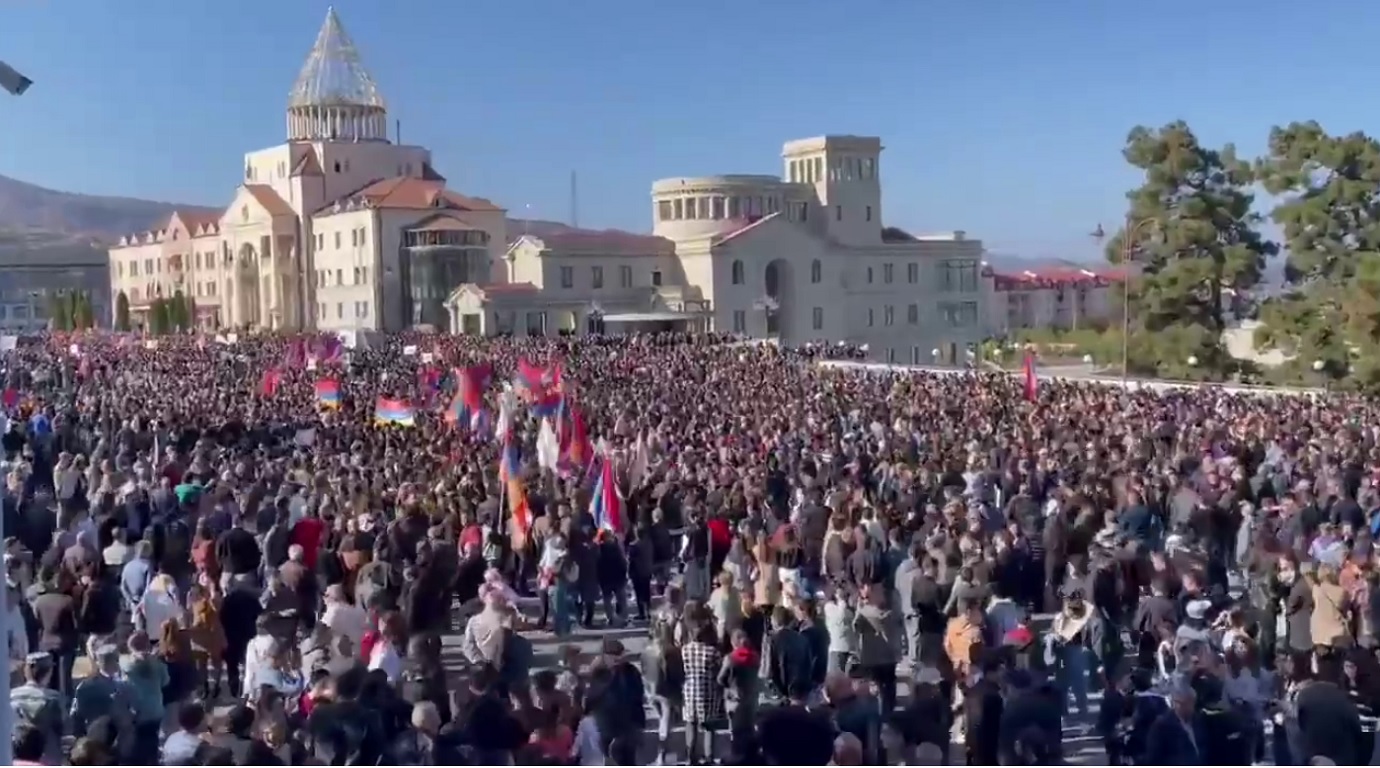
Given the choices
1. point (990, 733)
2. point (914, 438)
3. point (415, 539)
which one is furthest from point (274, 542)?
point (914, 438)

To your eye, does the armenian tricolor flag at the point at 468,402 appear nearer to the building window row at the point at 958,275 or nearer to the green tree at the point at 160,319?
the green tree at the point at 160,319

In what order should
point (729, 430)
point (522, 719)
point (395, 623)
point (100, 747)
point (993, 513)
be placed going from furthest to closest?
point (729, 430) < point (993, 513) < point (395, 623) < point (522, 719) < point (100, 747)

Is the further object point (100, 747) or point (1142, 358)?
point (1142, 358)

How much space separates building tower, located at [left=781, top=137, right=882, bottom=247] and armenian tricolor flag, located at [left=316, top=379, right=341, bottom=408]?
4994 cm

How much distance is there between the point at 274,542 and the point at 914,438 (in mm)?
8896

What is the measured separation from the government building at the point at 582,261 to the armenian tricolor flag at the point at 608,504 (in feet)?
152

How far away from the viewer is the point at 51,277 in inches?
3915

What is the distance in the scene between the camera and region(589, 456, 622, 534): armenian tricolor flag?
12.2 m

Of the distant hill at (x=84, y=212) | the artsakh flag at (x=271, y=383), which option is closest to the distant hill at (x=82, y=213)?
the distant hill at (x=84, y=212)

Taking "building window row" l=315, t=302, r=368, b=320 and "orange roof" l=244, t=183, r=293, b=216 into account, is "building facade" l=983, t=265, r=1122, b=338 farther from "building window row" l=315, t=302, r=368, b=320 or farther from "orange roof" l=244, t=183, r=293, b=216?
"orange roof" l=244, t=183, r=293, b=216

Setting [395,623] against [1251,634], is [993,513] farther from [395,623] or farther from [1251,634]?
[395,623]

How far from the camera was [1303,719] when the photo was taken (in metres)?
6.53

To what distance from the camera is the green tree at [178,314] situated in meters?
68.2

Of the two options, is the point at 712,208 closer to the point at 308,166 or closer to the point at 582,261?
the point at 582,261
